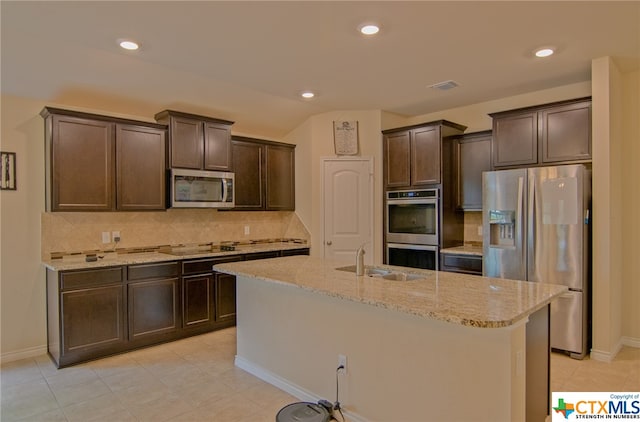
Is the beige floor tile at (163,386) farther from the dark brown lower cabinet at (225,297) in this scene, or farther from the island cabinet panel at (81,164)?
the island cabinet panel at (81,164)

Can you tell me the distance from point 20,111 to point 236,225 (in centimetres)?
260

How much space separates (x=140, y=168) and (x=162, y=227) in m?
0.80

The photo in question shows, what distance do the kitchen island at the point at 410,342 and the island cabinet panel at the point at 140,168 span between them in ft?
5.22

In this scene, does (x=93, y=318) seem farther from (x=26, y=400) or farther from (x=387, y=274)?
(x=387, y=274)

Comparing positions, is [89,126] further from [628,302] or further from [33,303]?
[628,302]

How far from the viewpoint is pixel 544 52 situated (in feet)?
10.6

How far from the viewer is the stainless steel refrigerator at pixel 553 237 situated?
3.47 m

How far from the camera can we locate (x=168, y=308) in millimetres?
3994

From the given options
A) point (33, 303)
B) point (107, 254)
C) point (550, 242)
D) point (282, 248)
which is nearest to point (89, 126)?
point (107, 254)

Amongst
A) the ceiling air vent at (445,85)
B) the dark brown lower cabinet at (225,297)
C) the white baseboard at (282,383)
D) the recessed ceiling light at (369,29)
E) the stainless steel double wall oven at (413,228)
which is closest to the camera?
the white baseboard at (282,383)

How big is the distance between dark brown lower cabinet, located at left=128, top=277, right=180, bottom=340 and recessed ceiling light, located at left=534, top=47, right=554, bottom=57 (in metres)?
3.97

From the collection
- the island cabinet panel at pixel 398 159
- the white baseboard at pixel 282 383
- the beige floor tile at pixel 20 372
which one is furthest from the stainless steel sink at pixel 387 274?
the beige floor tile at pixel 20 372

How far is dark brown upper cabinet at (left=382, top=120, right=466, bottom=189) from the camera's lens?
183 inches

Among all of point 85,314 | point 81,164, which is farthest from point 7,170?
point 85,314
